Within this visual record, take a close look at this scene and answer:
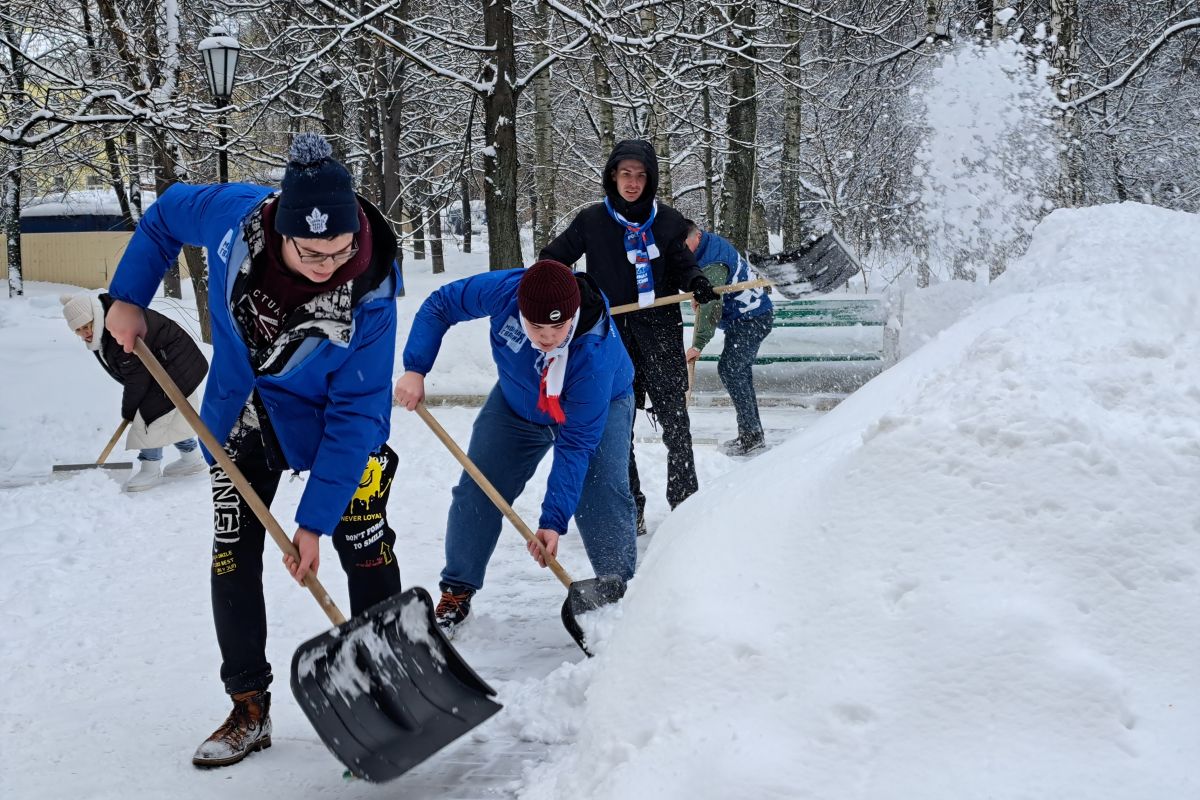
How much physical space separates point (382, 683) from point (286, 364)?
902 millimetres

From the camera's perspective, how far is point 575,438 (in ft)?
11.3

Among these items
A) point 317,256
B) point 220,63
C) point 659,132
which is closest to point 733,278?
point 317,256

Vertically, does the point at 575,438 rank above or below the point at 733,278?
below

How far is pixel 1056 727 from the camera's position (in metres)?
1.91

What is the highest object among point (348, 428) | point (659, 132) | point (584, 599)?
point (659, 132)

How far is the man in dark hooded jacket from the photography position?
488cm

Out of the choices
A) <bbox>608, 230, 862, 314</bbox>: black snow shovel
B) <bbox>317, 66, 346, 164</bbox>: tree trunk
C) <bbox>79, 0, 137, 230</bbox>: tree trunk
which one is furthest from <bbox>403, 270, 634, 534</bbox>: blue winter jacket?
<bbox>317, 66, 346, 164</bbox>: tree trunk

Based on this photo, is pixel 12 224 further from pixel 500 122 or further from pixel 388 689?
pixel 388 689

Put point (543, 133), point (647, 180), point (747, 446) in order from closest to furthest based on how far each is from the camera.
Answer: point (647, 180) → point (747, 446) → point (543, 133)

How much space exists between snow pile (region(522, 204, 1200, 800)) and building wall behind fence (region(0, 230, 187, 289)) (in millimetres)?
26725

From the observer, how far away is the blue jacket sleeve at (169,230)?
2.86m

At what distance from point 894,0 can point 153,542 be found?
14.2 meters

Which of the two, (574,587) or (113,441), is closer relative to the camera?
(574,587)

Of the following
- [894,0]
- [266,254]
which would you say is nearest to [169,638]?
[266,254]
